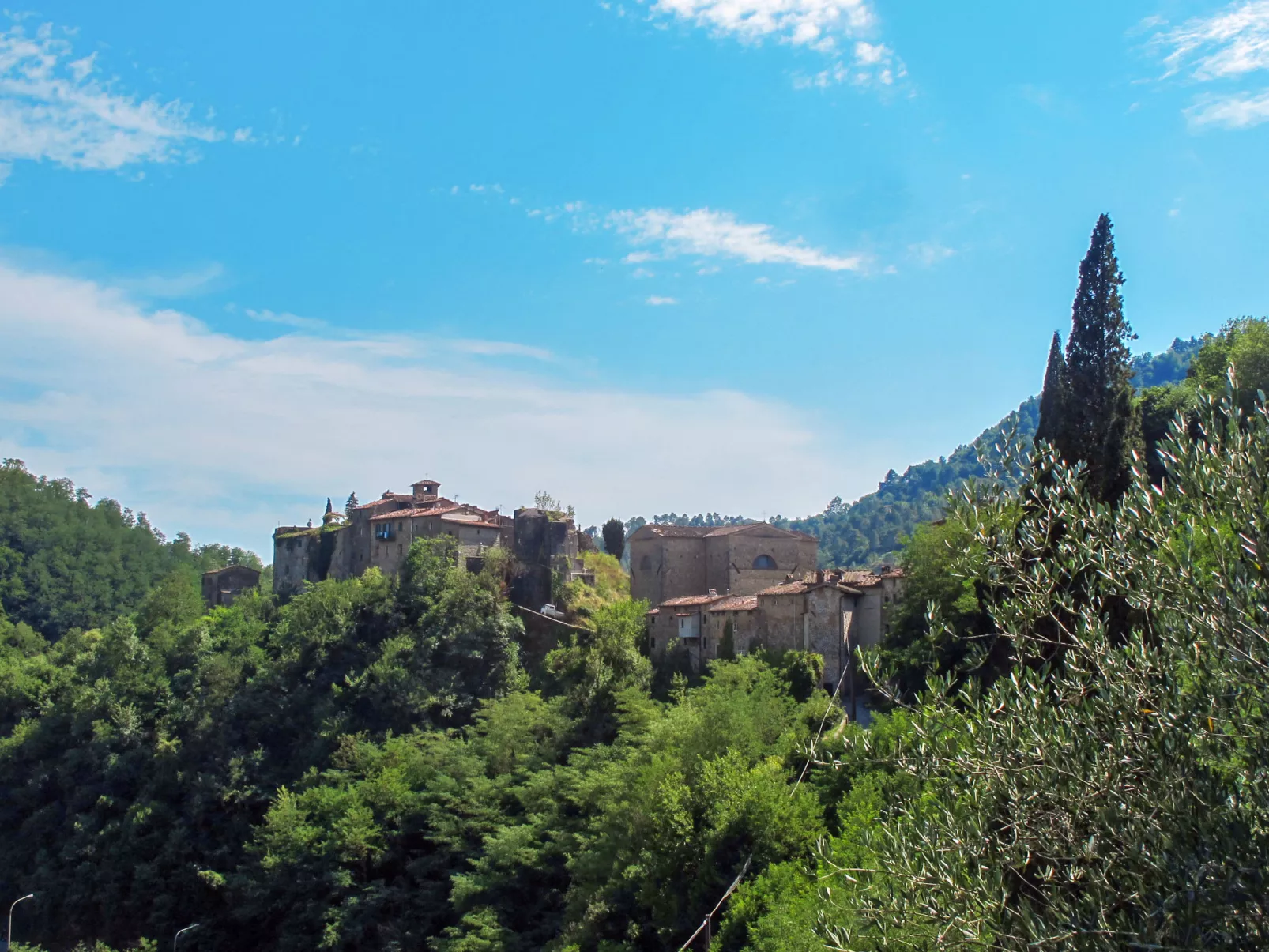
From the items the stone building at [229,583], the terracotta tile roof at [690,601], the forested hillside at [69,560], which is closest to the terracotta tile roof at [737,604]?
the terracotta tile roof at [690,601]

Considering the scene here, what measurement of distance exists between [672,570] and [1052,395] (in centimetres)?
2489

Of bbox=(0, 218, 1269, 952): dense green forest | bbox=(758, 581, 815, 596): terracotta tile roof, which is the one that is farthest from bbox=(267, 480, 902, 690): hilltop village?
bbox=(0, 218, 1269, 952): dense green forest

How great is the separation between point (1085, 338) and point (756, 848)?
57.1 ft

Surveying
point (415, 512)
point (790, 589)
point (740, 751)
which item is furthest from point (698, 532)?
point (740, 751)

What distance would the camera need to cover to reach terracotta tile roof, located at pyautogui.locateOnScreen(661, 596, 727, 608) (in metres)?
47.8

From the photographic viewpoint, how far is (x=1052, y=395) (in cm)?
3406

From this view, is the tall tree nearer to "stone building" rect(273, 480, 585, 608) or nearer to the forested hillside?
"stone building" rect(273, 480, 585, 608)

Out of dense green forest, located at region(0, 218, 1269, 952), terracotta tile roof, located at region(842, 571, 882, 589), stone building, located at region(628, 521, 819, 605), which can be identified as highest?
stone building, located at region(628, 521, 819, 605)

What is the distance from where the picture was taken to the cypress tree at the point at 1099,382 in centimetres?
3025

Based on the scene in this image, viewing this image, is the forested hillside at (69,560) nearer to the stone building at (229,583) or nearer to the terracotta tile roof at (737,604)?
the stone building at (229,583)

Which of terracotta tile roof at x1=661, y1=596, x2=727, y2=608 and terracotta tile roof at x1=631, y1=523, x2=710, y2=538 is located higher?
terracotta tile roof at x1=631, y1=523, x2=710, y2=538

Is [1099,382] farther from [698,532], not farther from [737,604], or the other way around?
[698,532]

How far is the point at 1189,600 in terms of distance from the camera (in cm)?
1043

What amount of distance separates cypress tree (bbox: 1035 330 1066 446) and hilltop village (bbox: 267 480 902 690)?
8464mm
